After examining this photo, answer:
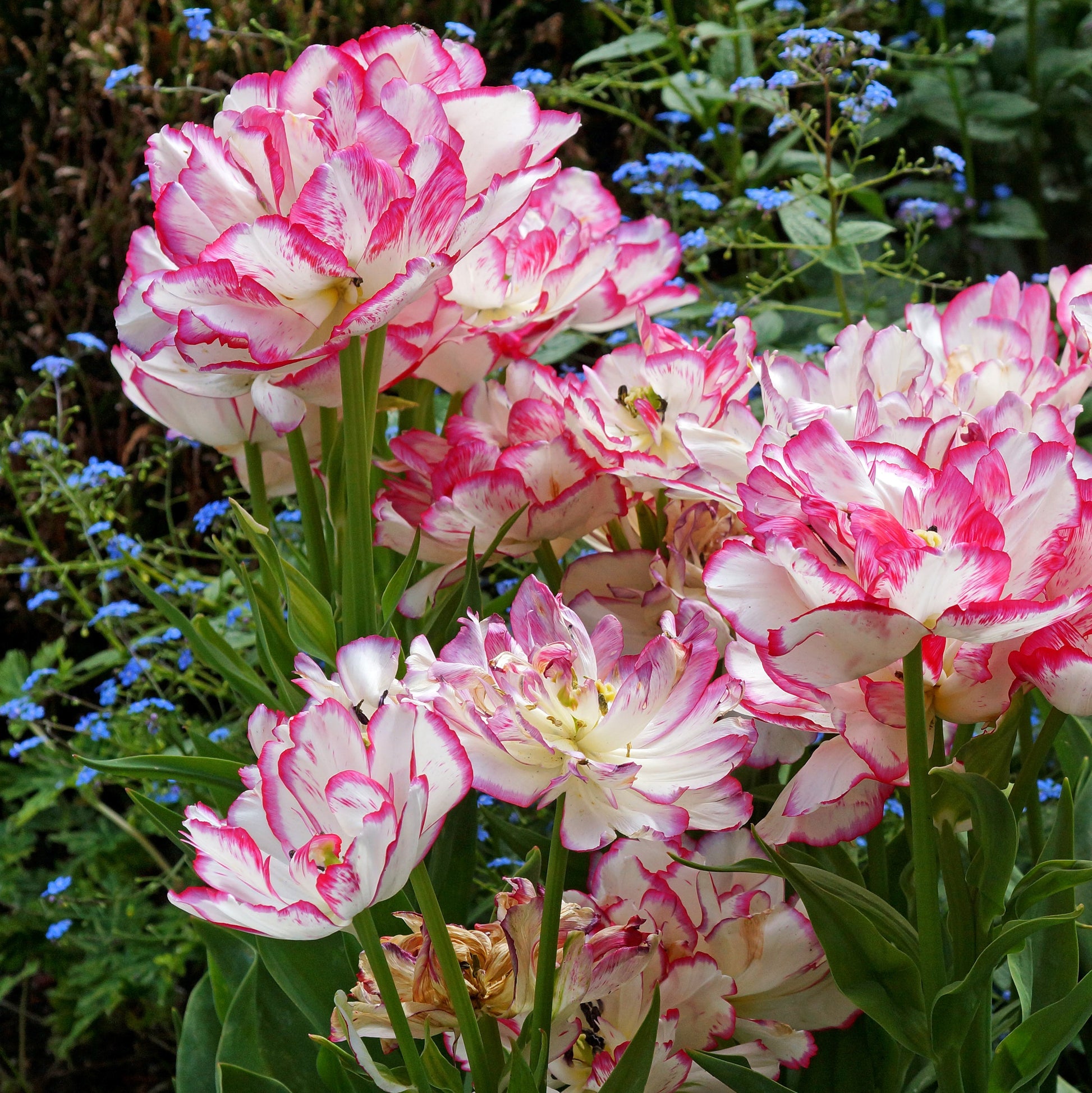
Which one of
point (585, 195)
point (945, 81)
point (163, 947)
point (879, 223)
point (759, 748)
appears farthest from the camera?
point (945, 81)

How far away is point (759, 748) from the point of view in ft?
1.37

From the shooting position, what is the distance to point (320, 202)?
0.38 meters

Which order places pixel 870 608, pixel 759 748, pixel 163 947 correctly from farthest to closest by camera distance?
1. pixel 163 947
2. pixel 759 748
3. pixel 870 608

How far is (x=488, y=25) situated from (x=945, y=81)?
2.28 ft

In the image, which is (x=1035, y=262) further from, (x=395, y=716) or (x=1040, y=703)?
(x=395, y=716)

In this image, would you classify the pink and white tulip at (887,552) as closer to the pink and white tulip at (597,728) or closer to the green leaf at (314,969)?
the pink and white tulip at (597,728)

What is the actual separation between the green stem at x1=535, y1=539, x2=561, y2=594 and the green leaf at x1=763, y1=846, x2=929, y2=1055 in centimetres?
18

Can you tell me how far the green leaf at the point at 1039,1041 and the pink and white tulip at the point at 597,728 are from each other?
13 cm

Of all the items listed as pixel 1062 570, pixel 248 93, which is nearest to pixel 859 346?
pixel 1062 570

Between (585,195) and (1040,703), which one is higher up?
(585,195)

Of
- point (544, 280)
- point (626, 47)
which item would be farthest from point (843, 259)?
point (544, 280)

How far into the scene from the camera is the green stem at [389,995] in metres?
0.36

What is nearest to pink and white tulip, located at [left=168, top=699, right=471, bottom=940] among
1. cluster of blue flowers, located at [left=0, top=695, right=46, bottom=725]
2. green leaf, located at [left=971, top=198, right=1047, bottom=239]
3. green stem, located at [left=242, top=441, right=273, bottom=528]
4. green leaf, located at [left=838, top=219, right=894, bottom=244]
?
green stem, located at [left=242, top=441, right=273, bottom=528]

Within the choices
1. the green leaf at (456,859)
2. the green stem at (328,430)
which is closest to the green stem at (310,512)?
the green stem at (328,430)
